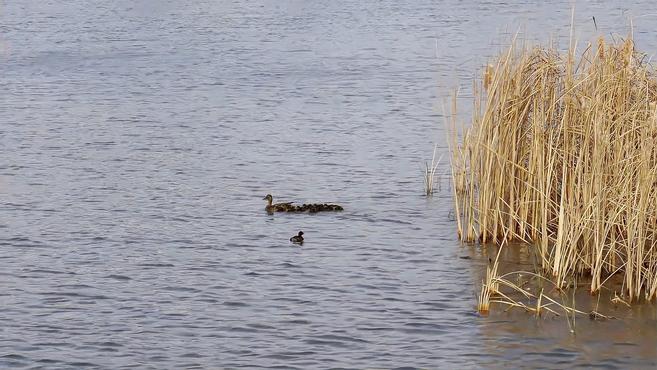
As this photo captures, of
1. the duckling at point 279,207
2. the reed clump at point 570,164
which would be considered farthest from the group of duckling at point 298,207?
the reed clump at point 570,164

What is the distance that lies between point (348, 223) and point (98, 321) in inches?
180

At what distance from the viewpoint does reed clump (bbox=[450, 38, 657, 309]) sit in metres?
12.7

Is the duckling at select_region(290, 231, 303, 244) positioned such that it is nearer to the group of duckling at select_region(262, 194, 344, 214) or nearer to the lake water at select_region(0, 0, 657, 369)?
the lake water at select_region(0, 0, 657, 369)

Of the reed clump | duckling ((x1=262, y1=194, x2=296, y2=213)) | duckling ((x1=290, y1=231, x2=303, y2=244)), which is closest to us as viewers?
the reed clump

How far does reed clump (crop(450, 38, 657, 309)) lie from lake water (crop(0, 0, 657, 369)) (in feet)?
1.57

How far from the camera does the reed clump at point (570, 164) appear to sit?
12695 millimetres

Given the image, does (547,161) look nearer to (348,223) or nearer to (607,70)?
(607,70)

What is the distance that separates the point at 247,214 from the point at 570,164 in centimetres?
528

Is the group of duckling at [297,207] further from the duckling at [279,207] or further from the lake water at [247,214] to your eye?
the lake water at [247,214]

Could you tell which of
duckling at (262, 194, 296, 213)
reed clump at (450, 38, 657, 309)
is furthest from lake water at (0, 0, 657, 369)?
reed clump at (450, 38, 657, 309)

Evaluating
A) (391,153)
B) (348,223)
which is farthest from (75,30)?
(348,223)

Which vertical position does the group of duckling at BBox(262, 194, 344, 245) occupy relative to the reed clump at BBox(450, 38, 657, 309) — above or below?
below

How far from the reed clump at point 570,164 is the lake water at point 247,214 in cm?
48

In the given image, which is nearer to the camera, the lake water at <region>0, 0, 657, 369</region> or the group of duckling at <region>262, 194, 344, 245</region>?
the lake water at <region>0, 0, 657, 369</region>
